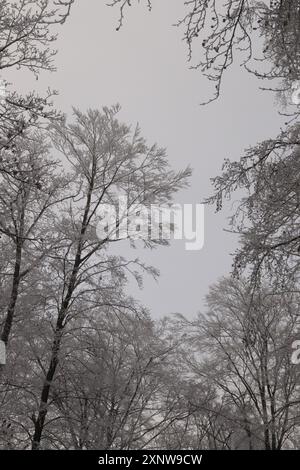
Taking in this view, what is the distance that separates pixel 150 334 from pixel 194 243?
2901mm

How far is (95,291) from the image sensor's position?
9008 mm

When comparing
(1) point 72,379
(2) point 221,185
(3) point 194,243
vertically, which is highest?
(3) point 194,243

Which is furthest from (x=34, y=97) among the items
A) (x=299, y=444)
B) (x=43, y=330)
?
(x=299, y=444)

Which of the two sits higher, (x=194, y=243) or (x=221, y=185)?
(x=194, y=243)

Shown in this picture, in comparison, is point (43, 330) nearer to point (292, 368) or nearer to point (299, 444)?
point (292, 368)

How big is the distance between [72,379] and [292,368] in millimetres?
4742

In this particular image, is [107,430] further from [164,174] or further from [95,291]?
[164,174]

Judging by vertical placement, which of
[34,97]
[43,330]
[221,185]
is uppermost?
[34,97]

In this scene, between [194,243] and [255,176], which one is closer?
[255,176]

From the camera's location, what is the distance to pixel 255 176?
212 inches
